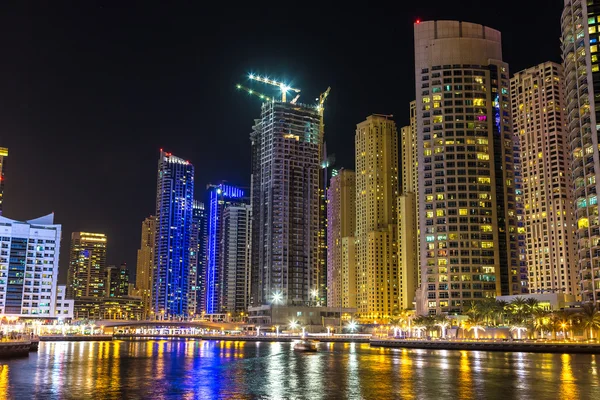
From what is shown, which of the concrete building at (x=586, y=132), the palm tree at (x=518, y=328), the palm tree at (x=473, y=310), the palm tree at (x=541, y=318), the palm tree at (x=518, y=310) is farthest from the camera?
the palm tree at (x=473, y=310)

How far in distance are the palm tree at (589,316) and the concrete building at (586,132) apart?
729 cm

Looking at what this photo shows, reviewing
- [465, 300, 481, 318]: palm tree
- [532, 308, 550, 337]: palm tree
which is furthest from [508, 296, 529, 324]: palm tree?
[465, 300, 481, 318]: palm tree

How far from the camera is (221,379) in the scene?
10069 cm

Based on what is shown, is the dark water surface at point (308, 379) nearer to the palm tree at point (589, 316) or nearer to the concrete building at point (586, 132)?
the palm tree at point (589, 316)

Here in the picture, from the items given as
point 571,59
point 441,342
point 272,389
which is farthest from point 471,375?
point 571,59

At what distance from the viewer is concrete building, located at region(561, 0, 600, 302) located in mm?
163750

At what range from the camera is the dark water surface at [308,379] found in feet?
264

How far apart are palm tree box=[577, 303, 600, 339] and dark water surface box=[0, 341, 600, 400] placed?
570 inches

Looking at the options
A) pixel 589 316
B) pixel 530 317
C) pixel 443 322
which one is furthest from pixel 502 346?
pixel 443 322

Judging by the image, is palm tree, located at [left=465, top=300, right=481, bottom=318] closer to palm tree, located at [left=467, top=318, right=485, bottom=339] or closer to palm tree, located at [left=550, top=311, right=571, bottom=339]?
palm tree, located at [left=467, top=318, right=485, bottom=339]

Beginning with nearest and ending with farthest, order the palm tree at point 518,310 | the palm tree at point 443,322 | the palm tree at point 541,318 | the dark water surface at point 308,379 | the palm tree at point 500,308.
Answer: the dark water surface at point 308,379, the palm tree at point 541,318, the palm tree at point 518,310, the palm tree at point 500,308, the palm tree at point 443,322

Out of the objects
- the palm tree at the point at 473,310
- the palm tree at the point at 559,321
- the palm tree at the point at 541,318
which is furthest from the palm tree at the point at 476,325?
the palm tree at the point at 559,321

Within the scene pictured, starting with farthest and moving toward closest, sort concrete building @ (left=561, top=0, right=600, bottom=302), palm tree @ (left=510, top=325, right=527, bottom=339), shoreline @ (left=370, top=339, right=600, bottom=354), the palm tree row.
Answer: palm tree @ (left=510, top=325, right=527, bottom=339), concrete building @ (left=561, top=0, right=600, bottom=302), the palm tree row, shoreline @ (left=370, top=339, right=600, bottom=354)

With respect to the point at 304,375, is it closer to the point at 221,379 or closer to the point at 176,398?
the point at 221,379
